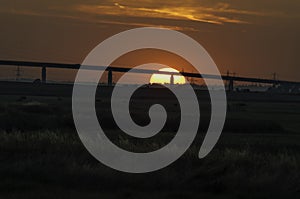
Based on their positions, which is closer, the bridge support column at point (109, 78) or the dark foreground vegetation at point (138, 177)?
the dark foreground vegetation at point (138, 177)

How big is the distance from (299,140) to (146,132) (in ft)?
34.4

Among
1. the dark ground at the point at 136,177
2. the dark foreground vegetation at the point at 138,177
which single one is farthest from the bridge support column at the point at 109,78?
the dark foreground vegetation at the point at 138,177

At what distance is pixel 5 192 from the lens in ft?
65.2

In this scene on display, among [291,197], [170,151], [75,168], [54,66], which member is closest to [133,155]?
[170,151]

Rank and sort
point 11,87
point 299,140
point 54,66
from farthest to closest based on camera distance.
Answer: point 54,66
point 11,87
point 299,140

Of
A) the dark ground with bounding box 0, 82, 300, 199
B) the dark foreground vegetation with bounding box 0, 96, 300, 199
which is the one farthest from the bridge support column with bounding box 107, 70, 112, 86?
the dark foreground vegetation with bounding box 0, 96, 300, 199

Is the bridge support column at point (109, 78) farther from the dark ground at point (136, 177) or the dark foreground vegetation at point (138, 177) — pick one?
the dark foreground vegetation at point (138, 177)

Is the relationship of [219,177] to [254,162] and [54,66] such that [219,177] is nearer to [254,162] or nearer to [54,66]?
[254,162]

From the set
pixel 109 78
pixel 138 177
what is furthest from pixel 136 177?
pixel 109 78

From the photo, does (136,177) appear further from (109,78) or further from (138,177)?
(109,78)

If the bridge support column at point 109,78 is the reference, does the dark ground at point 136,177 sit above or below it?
above

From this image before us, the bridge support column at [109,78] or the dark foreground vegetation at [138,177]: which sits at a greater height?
the dark foreground vegetation at [138,177]

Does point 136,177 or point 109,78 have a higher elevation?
point 136,177

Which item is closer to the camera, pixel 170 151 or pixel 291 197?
pixel 291 197
